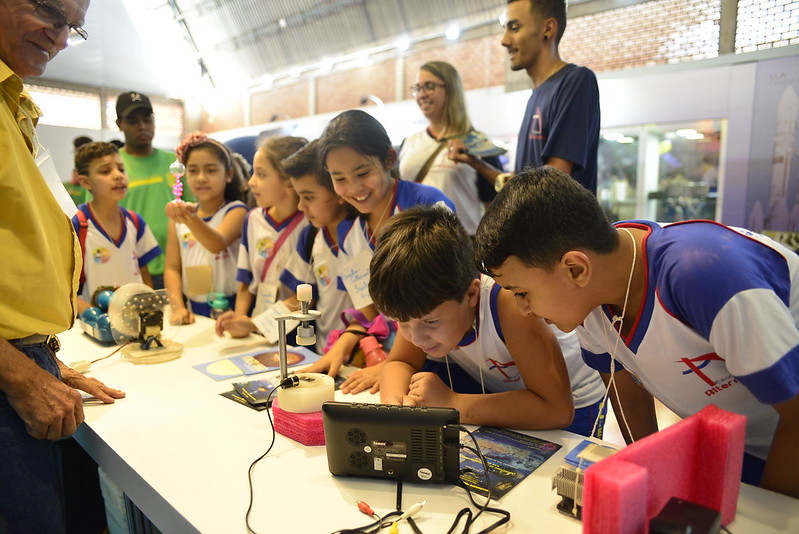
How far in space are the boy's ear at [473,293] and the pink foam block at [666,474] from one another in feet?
2.07

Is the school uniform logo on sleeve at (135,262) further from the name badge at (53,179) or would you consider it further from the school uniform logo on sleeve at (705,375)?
the school uniform logo on sleeve at (705,375)

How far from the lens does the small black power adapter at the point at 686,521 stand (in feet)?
2.12

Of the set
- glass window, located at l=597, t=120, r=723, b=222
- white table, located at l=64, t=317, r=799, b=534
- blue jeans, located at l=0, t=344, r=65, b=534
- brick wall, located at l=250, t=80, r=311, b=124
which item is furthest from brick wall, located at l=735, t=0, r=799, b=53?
brick wall, located at l=250, t=80, r=311, b=124

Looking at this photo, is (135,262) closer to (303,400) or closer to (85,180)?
(85,180)

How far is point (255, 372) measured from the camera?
5.76 ft

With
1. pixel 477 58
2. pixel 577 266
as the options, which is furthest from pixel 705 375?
pixel 477 58

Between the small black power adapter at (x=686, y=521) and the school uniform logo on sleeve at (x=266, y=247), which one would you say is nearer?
the small black power adapter at (x=686, y=521)

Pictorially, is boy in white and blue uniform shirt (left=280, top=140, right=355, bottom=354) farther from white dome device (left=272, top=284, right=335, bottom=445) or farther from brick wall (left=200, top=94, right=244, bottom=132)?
brick wall (left=200, top=94, right=244, bottom=132)

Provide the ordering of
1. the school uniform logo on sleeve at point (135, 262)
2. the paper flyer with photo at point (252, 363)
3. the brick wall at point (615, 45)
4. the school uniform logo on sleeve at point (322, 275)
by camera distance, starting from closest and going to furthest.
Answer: the paper flyer with photo at point (252, 363) → the school uniform logo on sleeve at point (322, 275) → the school uniform logo on sleeve at point (135, 262) → the brick wall at point (615, 45)

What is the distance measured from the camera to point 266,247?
2.51 metres

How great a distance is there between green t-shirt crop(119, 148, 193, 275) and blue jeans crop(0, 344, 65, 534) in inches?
94.8

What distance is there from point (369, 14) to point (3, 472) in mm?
6410

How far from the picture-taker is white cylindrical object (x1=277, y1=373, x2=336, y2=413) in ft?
4.14

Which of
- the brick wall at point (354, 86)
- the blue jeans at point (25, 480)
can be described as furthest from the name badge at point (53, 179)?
the brick wall at point (354, 86)
